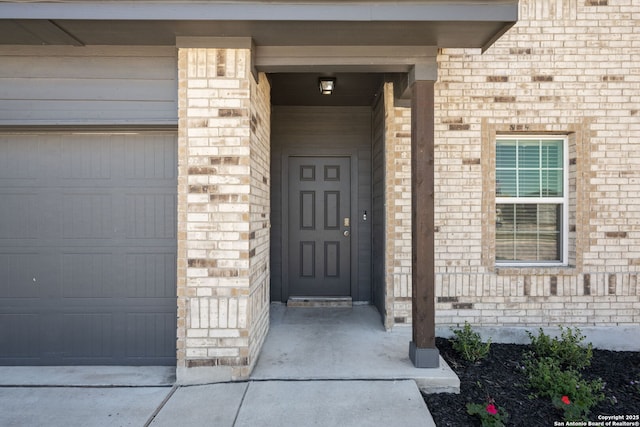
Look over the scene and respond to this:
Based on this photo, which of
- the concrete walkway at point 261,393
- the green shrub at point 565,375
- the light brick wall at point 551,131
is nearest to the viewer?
the concrete walkway at point 261,393

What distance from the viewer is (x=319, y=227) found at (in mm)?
5980

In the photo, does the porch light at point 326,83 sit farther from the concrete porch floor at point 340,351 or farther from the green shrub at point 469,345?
the green shrub at point 469,345

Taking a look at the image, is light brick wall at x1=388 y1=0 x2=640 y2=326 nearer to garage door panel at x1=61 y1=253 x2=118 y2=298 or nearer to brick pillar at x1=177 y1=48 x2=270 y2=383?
brick pillar at x1=177 y1=48 x2=270 y2=383

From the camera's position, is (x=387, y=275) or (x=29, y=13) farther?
(x=387, y=275)

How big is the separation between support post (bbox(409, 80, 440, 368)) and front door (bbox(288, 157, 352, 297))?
2387mm

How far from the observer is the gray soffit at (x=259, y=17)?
3111 millimetres

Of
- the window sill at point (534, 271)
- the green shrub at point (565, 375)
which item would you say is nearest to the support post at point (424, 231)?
the green shrub at point (565, 375)

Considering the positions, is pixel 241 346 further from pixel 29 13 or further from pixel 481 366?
pixel 29 13

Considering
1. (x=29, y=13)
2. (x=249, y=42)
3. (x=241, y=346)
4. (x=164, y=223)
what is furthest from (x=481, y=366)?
(x=29, y=13)

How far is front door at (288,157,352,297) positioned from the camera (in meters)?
5.96

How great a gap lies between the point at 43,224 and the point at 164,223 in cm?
120

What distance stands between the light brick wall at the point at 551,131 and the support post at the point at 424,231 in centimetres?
104

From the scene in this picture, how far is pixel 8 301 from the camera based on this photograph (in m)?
3.89

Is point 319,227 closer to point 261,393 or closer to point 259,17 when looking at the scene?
point 261,393
